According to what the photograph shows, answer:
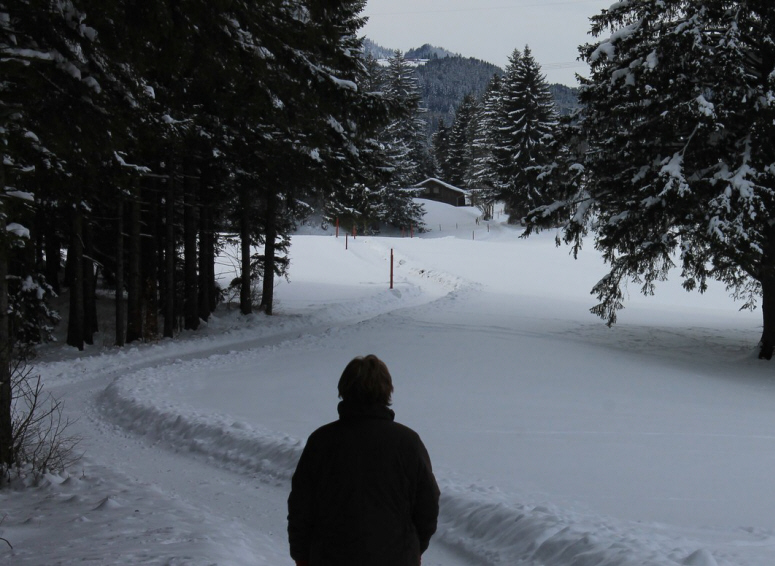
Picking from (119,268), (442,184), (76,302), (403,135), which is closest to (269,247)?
(119,268)

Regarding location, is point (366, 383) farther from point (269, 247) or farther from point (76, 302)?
point (269, 247)

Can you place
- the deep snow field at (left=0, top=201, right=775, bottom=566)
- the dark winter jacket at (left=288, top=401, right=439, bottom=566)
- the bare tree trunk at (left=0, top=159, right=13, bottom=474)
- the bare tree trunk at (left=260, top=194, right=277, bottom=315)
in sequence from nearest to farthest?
1. the dark winter jacket at (left=288, top=401, right=439, bottom=566)
2. the deep snow field at (left=0, top=201, right=775, bottom=566)
3. the bare tree trunk at (left=0, top=159, right=13, bottom=474)
4. the bare tree trunk at (left=260, top=194, right=277, bottom=315)

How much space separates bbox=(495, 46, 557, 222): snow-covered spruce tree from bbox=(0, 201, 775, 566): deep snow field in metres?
38.6

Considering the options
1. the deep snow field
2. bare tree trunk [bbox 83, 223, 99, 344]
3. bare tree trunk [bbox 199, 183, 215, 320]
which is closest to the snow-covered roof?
bare tree trunk [bbox 199, 183, 215, 320]

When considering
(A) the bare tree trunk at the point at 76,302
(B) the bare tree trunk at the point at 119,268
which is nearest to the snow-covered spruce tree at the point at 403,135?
(B) the bare tree trunk at the point at 119,268

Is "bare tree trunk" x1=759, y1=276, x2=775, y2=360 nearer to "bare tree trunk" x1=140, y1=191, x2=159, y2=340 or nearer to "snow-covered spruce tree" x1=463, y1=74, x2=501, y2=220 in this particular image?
"bare tree trunk" x1=140, y1=191, x2=159, y2=340

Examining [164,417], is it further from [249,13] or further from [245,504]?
[249,13]

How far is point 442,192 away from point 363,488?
90.7 metres

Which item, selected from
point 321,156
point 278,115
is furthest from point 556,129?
point 278,115

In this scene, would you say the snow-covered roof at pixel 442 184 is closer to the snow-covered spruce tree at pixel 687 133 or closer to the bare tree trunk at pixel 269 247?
the bare tree trunk at pixel 269 247

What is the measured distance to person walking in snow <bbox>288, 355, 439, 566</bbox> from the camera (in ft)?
10.3

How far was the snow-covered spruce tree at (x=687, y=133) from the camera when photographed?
44.7 feet

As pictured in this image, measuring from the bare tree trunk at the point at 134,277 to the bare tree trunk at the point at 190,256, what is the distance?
1.78 meters

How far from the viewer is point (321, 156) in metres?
18.5
